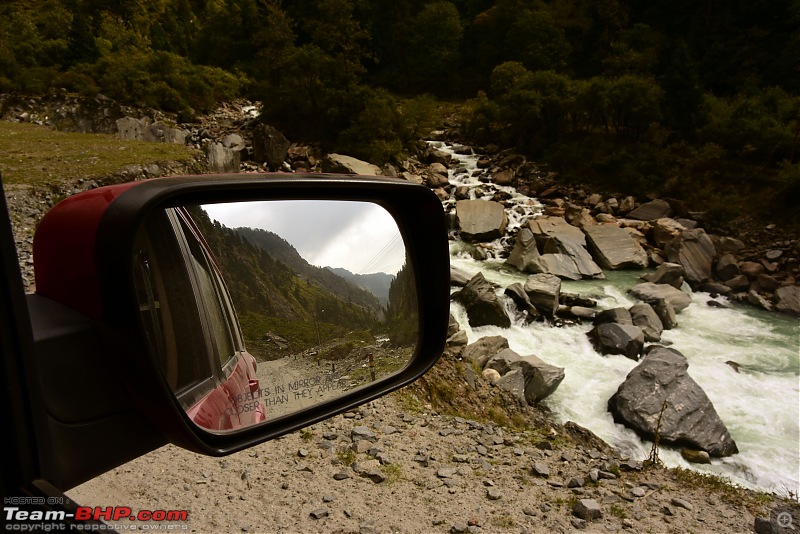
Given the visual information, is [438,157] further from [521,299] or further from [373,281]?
[373,281]

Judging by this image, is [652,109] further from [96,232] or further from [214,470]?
[96,232]

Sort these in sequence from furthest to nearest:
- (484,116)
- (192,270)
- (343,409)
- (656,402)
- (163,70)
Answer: (163,70)
(484,116)
(656,402)
(343,409)
(192,270)

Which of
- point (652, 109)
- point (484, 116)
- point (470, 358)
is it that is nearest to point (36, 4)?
point (484, 116)

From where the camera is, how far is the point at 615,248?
1273 centimetres

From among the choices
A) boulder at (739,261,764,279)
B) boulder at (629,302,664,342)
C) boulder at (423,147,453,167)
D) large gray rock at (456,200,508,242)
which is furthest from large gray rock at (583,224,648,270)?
boulder at (423,147,453,167)

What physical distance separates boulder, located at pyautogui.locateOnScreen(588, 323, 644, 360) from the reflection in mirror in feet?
24.8

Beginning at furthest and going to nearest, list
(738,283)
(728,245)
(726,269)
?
(728,245)
(726,269)
(738,283)

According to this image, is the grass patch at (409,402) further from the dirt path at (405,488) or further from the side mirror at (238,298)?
the side mirror at (238,298)

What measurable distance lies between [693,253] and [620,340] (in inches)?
233

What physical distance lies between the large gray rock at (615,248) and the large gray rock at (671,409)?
609cm

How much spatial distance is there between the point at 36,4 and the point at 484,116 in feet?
98.1

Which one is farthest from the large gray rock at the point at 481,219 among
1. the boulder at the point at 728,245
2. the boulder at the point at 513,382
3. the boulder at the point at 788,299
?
the boulder at the point at 513,382

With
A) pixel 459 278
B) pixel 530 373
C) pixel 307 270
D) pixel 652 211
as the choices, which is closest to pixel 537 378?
pixel 530 373

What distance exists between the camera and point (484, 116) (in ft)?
72.5
